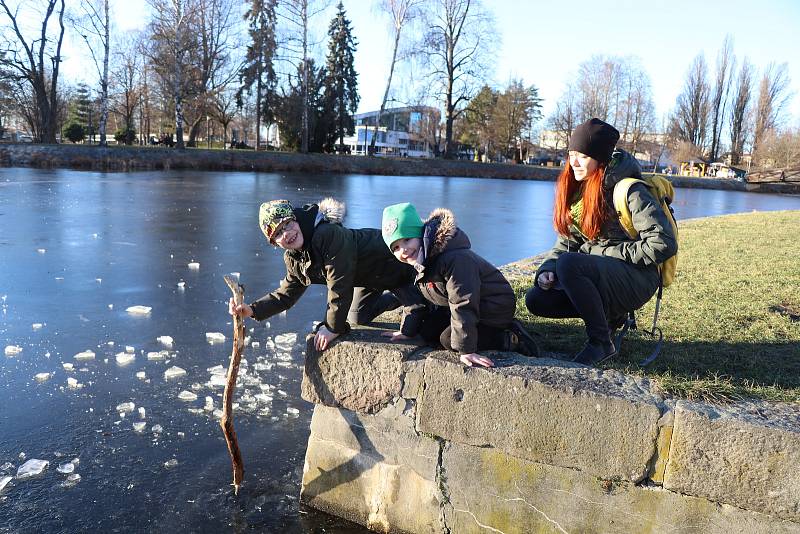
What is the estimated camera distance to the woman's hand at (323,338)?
Answer: 3.55 metres

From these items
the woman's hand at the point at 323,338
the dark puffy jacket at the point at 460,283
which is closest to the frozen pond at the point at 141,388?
the woman's hand at the point at 323,338

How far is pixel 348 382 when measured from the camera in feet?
11.6

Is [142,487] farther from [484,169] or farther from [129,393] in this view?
[484,169]

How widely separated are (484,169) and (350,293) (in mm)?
46135

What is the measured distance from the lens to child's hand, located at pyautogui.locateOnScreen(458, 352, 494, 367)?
3.21 metres

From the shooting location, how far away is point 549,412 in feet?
9.89

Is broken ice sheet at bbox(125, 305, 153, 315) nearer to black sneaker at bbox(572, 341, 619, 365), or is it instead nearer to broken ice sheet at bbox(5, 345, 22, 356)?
broken ice sheet at bbox(5, 345, 22, 356)

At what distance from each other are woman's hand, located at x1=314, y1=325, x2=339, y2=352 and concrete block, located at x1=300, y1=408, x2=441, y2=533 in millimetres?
401

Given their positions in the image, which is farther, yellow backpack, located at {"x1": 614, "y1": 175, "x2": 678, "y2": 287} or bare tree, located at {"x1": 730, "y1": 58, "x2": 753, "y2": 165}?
bare tree, located at {"x1": 730, "y1": 58, "x2": 753, "y2": 165}

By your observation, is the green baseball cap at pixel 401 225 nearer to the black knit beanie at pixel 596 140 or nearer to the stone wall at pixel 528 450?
the stone wall at pixel 528 450

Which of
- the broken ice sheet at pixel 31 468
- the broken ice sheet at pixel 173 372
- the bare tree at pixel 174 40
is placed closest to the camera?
the broken ice sheet at pixel 31 468

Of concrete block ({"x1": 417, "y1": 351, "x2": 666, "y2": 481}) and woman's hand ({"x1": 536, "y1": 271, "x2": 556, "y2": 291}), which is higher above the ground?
woman's hand ({"x1": 536, "y1": 271, "x2": 556, "y2": 291})

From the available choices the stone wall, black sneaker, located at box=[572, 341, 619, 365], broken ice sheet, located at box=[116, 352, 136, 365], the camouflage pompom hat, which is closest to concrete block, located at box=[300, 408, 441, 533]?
the stone wall

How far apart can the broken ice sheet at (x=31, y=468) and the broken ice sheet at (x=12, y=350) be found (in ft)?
6.20
